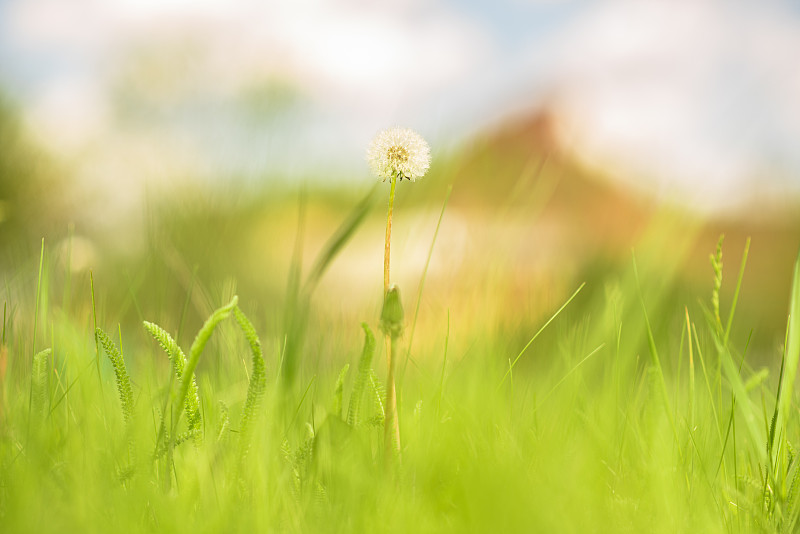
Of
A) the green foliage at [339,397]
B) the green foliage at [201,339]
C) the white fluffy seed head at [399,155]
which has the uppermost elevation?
the white fluffy seed head at [399,155]

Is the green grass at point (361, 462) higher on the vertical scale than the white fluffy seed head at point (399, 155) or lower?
lower

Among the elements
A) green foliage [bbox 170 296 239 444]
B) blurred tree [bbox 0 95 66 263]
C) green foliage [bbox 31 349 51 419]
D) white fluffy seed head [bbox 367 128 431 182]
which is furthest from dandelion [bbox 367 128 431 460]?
blurred tree [bbox 0 95 66 263]

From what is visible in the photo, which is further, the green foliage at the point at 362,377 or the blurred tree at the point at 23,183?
the blurred tree at the point at 23,183

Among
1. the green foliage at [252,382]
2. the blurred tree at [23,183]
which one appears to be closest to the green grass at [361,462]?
the green foliage at [252,382]

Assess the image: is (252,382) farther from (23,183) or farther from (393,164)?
(23,183)

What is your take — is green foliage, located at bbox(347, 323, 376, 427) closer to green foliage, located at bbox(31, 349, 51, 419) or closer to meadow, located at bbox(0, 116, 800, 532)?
meadow, located at bbox(0, 116, 800, 532)

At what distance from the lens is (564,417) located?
546mm

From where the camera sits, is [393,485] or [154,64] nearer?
[393,485]

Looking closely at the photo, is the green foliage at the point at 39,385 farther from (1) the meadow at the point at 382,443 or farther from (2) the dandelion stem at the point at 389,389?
(2) the dandelion stem at the point at 389,389

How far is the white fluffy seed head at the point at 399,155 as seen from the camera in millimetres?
460

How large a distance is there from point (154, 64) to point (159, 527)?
5.04 ft

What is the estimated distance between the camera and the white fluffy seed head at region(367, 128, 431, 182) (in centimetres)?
46

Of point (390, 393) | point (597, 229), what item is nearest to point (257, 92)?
point (597, 229)

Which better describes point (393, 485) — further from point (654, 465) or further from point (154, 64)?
point (154, 64)
